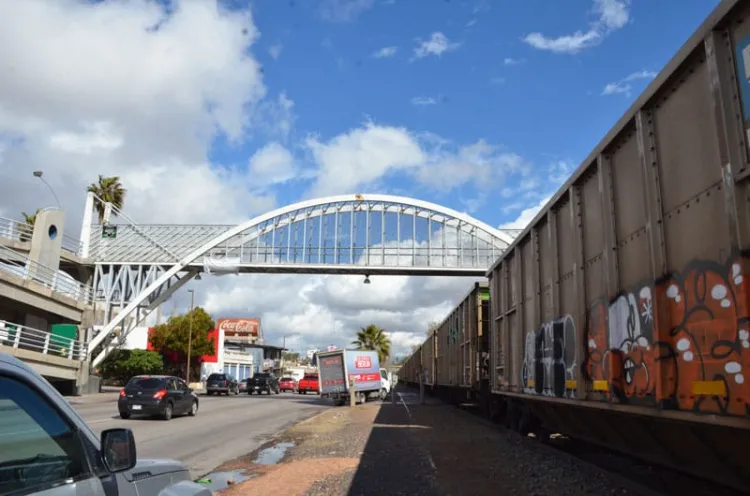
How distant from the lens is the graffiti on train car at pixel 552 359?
7988 millimetres

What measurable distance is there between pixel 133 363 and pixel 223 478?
44267mm

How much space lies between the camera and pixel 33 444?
2629 millimetres

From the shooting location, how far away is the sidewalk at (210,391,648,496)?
26.7 ft

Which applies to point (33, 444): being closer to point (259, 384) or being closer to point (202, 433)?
point (202, 433)

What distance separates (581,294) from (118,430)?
234 inches

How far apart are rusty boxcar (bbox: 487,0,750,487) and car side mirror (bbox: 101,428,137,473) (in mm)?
3813

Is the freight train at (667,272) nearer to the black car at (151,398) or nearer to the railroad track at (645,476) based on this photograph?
the railroad track at (645,476)

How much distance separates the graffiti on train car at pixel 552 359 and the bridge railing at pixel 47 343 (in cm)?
2462

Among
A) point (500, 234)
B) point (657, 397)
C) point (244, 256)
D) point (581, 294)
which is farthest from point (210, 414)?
point (500, 234)

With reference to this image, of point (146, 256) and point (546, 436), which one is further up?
point (146, 256)

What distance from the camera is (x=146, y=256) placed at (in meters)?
45.7

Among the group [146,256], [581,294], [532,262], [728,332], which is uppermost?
[146,256]

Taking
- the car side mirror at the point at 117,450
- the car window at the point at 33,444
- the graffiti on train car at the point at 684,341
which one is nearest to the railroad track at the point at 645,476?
the graffiti on train car at the point at 684,341

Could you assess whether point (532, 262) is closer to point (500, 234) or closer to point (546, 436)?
point (546, 436)
